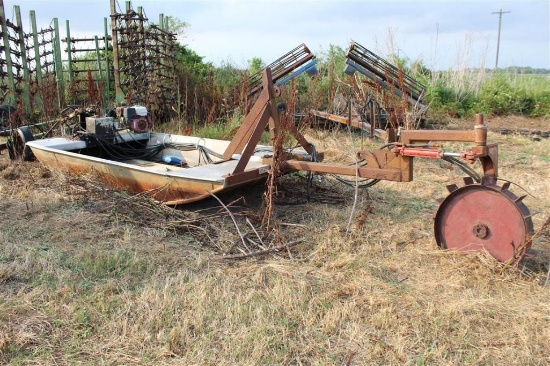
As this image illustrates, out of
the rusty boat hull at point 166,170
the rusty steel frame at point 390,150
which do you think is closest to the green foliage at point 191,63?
the rusty boat hull at point 166,170

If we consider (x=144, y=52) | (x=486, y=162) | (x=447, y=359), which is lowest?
(x=447, y=359)

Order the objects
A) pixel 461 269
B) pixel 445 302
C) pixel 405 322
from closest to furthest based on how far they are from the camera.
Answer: pixel 405 322, pixel 445 302, pixel 461 269

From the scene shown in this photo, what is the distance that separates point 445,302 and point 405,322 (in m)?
0.43

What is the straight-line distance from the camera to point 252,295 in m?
3.25

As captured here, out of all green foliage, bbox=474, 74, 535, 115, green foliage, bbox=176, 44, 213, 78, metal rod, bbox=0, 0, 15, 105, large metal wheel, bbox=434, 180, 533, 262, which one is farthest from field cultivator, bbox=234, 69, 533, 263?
green foliage, bbox=474, 74, 535, 115

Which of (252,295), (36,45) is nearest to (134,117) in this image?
(252,295)

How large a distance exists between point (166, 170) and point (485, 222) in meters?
3.09

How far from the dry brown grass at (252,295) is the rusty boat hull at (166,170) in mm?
252

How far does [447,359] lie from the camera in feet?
8.78

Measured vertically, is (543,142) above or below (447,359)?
above

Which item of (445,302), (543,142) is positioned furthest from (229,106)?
(445,302)

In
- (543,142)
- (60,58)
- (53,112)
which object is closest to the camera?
(53,112)

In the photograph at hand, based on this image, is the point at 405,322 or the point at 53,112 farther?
the point at 53,112

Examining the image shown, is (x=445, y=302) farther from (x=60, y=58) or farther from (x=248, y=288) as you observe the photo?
(x=60, y=58)
